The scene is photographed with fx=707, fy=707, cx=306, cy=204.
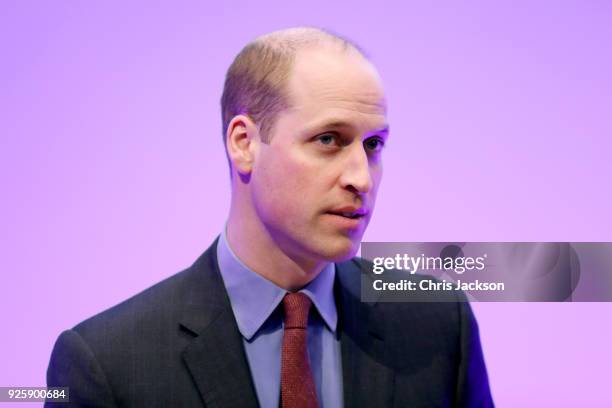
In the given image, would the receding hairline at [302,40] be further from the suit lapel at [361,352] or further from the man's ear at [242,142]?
the suit lapel at [361,352]

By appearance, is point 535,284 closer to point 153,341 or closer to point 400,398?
point 400,398

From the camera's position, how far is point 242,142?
1811 millimetres

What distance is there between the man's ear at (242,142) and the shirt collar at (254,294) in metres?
0.23

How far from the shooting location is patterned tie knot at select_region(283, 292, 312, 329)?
1.78 meters

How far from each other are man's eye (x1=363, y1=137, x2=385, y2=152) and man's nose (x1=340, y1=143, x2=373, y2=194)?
0.22 feet

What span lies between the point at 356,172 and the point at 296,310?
0.39 m

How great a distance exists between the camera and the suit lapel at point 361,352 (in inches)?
70.9

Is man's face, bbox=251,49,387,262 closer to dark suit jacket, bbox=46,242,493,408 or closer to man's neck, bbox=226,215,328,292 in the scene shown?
man's neck, bbox=226,215,328,292

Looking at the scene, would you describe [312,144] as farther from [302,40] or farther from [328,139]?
[302,40]

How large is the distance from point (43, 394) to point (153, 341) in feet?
2.05

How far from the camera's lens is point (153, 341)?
5.77 feet

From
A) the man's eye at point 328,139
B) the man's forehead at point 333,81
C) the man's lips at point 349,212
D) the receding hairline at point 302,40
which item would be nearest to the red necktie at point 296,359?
the man's lips at point 349,212

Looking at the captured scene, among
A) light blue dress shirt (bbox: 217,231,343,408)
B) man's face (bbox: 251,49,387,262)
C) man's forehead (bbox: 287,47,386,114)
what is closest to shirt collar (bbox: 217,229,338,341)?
light blue dress shirt (bbox: 217,231,343,408)

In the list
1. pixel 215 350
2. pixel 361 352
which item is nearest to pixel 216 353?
pixel 215 350
